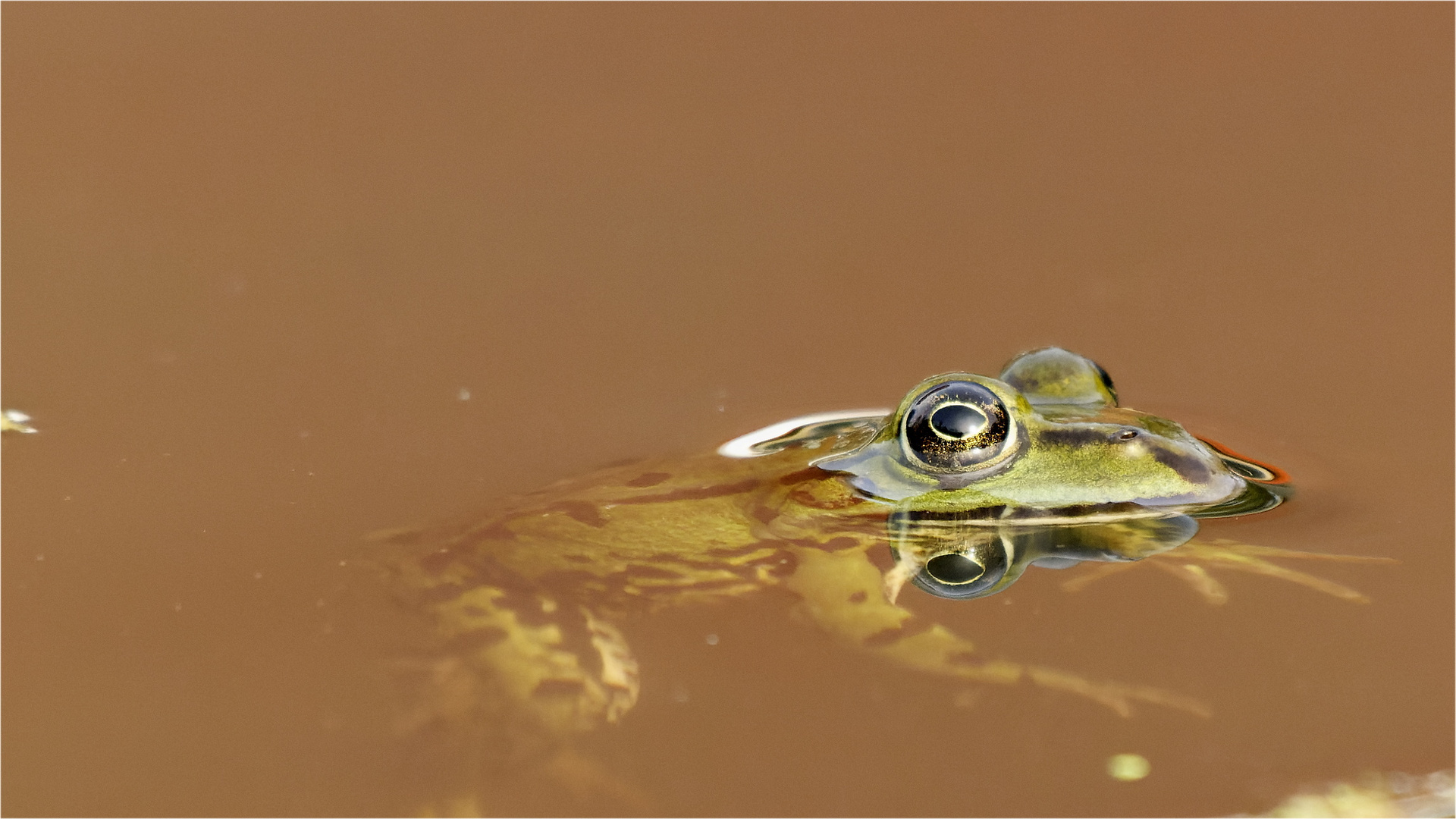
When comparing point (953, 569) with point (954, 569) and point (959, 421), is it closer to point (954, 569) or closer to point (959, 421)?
point (954, 569)

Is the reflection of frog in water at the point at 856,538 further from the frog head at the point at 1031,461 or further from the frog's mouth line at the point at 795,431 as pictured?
the frog's mouth line at the point at 795,431

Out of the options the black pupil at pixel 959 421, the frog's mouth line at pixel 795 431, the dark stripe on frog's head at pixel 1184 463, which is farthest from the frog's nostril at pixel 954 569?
the frog's mouth line at pixel 795 431

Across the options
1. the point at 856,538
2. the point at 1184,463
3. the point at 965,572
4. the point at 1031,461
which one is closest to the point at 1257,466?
the point at 1184,463

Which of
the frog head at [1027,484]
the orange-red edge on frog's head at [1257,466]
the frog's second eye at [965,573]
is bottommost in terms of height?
the frog's second eye at [965,573]

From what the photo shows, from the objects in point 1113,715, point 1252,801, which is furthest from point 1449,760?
point 1113,715

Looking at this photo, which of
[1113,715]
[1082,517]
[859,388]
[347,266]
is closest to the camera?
[1113,715]

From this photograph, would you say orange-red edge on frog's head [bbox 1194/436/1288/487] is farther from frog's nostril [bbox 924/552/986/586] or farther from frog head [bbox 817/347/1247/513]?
frog's nostril [bbox 924/552/986/586]

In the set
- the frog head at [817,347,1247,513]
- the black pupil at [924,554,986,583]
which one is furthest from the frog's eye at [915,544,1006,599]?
the frog head at [817,347,1247,513]

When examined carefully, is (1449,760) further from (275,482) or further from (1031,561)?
(275,482)
